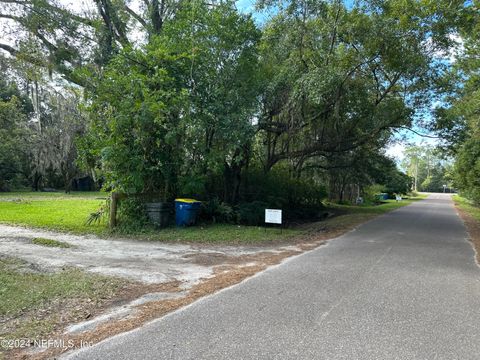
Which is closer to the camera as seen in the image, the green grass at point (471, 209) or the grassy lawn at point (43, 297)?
the grassy lawn at point (43, 297)

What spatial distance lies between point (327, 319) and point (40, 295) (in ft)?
12.4

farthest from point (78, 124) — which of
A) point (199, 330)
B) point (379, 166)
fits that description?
point (199, 330)

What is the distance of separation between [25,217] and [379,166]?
22242mm

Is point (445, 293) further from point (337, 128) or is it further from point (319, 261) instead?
point (337, 128)

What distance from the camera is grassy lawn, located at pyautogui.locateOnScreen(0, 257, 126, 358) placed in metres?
3.98

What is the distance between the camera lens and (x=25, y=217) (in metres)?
13.4

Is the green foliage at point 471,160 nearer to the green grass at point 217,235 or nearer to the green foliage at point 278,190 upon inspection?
the green foliage at point 278,190

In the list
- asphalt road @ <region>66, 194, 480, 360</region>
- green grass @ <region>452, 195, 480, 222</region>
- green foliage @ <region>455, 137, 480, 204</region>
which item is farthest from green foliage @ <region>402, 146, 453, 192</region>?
asphalt road @ <region>66, 194, 480, 360</region>

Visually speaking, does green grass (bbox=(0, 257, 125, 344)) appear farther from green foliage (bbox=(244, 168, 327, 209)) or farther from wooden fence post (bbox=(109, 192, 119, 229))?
green foliage (bbox=(244, 168, 327, 209))

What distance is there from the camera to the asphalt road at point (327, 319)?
11.3 ft

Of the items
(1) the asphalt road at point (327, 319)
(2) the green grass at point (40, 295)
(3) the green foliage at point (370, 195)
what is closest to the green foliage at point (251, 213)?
(1) the asphalt road at point (327, 319)

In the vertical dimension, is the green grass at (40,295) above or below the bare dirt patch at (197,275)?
above

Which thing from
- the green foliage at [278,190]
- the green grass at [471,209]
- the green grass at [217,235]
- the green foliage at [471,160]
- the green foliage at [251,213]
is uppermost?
the green foliage at [471,160]

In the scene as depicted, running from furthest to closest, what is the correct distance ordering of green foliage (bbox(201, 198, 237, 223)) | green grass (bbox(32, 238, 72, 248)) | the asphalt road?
green foliage (bbox(201, 198, 237, 223)) → green grass (bbox(32, 238, 72, 248)) → the asphalt road
